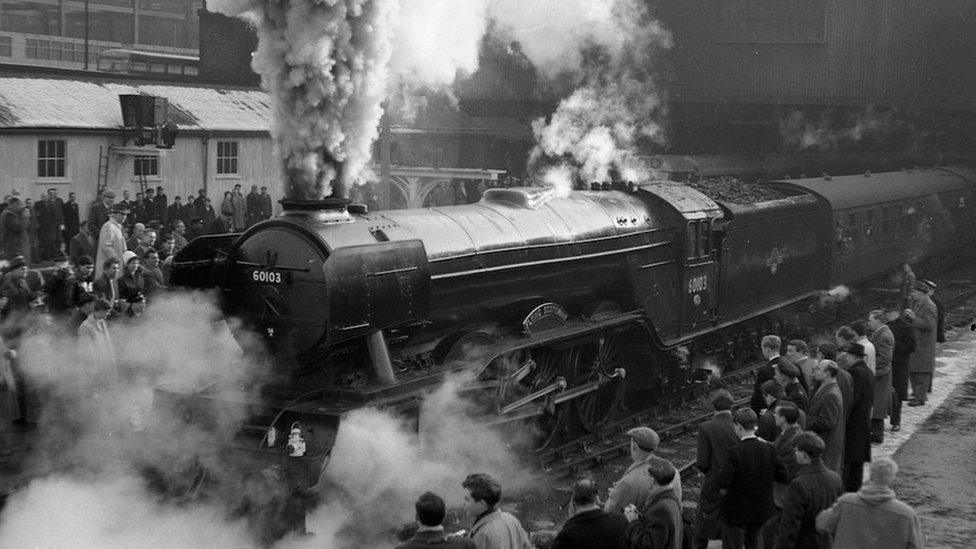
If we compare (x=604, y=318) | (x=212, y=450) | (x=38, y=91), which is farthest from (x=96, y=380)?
(x=38, y=91)

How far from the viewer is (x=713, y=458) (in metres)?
7.98

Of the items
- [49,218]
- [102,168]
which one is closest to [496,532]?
[49,218]

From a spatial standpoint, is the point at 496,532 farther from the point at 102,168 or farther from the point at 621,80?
the point at 621,80

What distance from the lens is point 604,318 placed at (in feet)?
40.7

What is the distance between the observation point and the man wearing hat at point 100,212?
18.7m

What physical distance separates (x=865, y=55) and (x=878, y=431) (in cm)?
2402

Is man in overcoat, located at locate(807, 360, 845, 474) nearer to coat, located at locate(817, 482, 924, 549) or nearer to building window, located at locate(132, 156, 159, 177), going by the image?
coat, located at locate(817, 482, 924, 549)

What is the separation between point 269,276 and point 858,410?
5.35m

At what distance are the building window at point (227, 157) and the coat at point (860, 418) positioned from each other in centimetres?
1913

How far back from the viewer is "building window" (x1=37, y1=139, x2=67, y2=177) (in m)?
21.5

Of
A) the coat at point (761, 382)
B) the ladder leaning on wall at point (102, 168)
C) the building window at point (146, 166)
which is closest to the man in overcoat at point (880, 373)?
the coat at point (761, 382)

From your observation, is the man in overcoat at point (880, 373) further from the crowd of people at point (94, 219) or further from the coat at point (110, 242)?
the crowd of people at point (94, 219)

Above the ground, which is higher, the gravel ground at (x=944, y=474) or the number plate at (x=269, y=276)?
the number plate at (x=269, y=276)

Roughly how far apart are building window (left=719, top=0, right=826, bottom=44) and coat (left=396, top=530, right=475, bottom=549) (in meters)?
30.7
